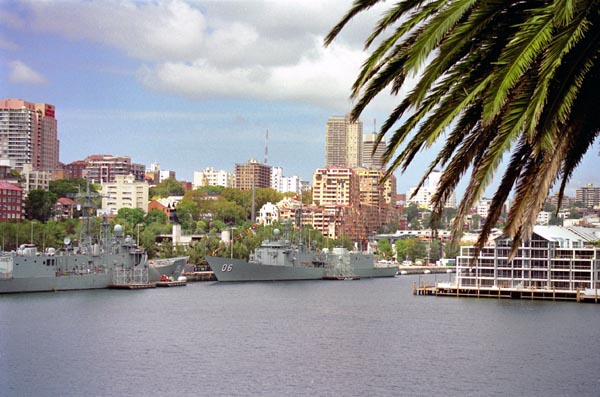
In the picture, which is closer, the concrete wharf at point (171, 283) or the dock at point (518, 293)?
the dock at point (518, 293)

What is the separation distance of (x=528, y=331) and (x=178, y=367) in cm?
2436

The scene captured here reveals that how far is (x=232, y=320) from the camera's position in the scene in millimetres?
58844

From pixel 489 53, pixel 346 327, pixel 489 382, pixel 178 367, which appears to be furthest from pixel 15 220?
pixel 489 53

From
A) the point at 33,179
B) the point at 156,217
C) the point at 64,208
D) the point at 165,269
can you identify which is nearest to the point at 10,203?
the point at 64,208

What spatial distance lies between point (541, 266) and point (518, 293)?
130 inches

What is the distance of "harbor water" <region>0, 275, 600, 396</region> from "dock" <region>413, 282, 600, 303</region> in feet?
11.5

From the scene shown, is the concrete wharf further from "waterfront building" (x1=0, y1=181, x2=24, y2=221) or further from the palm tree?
the palm tree

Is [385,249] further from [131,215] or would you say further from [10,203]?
[10,203]

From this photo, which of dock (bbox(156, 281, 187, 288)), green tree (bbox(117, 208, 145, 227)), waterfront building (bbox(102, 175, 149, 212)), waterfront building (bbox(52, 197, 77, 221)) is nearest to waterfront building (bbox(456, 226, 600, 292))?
dock (bbox(156, 281, 187, 288))

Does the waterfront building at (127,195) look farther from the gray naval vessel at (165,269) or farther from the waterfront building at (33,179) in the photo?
the gray naval vessel at (165,269)

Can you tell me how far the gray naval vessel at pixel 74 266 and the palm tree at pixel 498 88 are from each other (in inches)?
2914

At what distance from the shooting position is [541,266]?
265ft

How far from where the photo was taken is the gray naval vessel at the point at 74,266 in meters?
77.6

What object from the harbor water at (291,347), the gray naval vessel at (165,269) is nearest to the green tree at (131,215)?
the gray naval vessel at (165,269)
